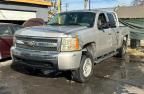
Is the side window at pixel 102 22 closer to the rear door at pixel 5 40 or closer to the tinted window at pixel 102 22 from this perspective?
the tinted window at pixel 102 22

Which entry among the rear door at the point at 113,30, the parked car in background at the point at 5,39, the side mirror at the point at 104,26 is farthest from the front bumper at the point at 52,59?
the parked car in background at the point at 5,39

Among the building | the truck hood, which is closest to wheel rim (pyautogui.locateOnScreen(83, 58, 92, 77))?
the truck hood

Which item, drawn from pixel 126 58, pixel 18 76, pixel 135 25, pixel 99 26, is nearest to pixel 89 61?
pixel 99 26

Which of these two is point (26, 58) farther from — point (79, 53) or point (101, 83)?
point (101, 83)

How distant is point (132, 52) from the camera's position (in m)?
13.4

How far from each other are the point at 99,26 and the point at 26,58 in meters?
2.58

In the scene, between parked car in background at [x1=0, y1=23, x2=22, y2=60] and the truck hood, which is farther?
parked car in background at [x1=0, y1=23, x2=22, y2=60]

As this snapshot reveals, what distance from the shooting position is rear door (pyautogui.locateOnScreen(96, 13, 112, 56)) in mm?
8633

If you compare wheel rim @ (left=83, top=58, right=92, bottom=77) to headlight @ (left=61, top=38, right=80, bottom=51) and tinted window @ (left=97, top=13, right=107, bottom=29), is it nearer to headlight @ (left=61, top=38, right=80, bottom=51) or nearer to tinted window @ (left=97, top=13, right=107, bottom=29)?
headlight @ (left=61, top=38, right=80, bottom=51)

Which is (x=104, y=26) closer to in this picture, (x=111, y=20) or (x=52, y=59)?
(x=111, y=20)

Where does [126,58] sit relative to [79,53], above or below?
below

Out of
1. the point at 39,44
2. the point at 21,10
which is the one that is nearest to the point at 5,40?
the point at 39,44

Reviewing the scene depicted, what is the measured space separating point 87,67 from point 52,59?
1.26m

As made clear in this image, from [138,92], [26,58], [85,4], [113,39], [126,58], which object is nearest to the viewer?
[138,92]
